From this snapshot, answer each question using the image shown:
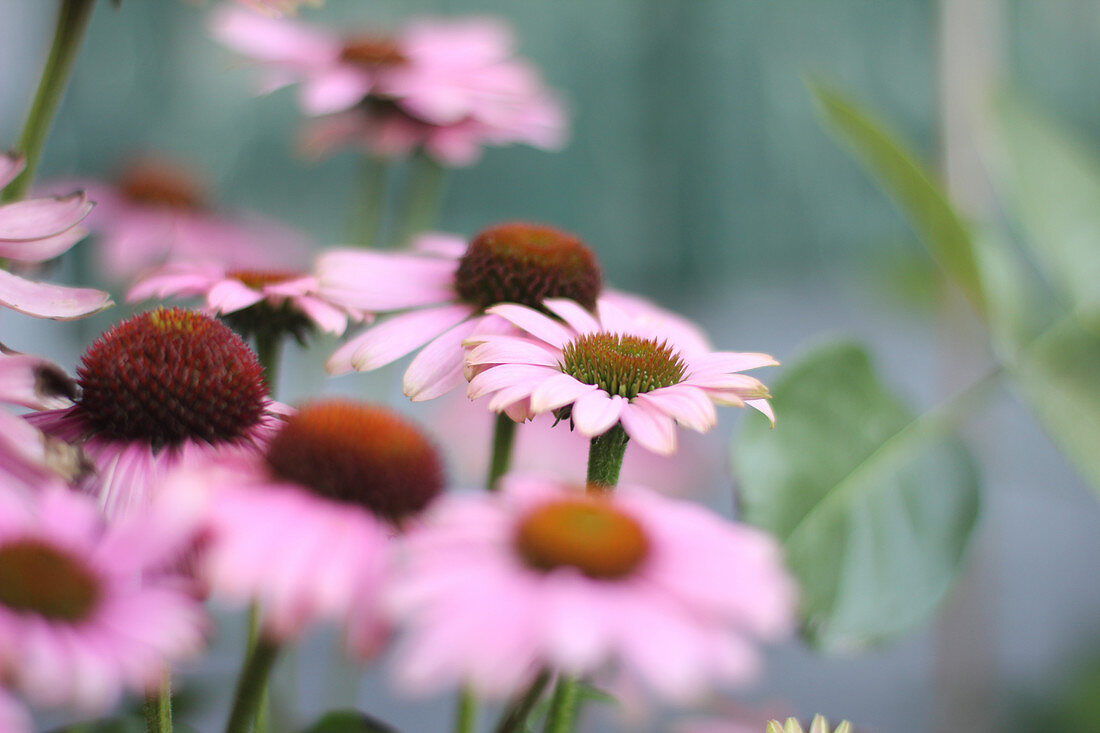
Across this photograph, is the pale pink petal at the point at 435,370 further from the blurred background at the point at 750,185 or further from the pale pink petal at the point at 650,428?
the blurred background at the point at 750,185

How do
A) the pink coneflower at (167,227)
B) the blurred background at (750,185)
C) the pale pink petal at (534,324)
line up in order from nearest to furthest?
the pale pink petal at (534,324), the pink coneflower at (167,227), the blurred background at (750,185)

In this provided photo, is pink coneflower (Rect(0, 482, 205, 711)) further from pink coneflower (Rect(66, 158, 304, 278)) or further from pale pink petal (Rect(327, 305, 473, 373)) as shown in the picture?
pink coneflower (Rect(66, 158, 304, 278))

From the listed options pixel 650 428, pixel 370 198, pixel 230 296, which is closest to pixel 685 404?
pixel 650 428

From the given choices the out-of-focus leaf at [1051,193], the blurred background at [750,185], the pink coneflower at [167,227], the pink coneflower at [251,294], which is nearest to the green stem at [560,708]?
the pink coneflower at [251,294]

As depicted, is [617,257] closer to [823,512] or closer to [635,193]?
[635,193]

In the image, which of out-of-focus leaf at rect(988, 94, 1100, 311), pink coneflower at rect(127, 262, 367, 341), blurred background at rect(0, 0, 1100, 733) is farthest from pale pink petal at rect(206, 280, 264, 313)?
blurred background at rect(0, 0, 1100, 733)

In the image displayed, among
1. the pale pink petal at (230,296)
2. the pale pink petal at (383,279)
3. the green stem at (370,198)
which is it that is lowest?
the pale pink petal at (230,296)

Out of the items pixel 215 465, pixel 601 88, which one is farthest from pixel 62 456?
pixel 601 88
